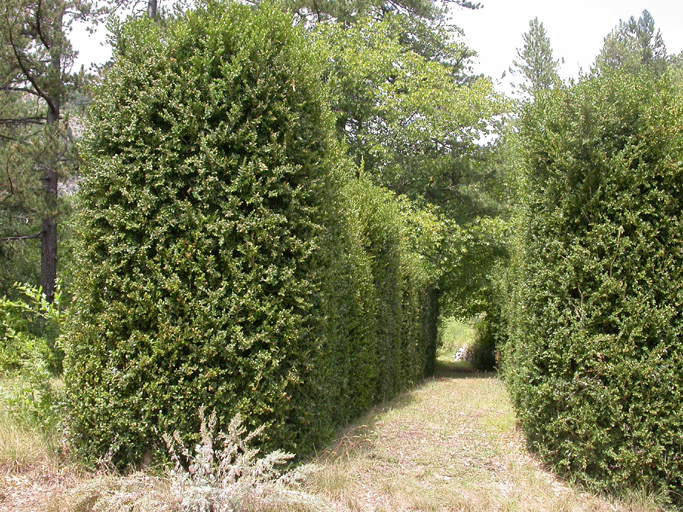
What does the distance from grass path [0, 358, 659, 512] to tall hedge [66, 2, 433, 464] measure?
41 cm

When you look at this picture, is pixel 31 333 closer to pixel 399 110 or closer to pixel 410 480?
pixel 410 480

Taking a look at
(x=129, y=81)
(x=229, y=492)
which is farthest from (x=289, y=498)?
(x=129, y=81)

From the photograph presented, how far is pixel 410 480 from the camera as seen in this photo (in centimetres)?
470

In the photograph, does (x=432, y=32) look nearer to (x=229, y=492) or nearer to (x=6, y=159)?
(x=6, y=159)

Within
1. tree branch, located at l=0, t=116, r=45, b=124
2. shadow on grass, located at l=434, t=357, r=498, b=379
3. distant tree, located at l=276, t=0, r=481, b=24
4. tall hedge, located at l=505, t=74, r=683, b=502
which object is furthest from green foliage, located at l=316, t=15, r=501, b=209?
tall hedge, located at l=505, t=74, r=683, b=502

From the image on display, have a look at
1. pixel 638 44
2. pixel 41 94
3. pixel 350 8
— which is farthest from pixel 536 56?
pixel 41 94

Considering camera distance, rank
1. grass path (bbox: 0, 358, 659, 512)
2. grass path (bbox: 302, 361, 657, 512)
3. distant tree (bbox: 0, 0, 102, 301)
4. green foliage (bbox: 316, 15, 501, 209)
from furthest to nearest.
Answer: green foliage (bbox: 316, 15, 501, 209) < distant tree (bbox: 0, 0, 102, 301) < grass path (bbox: 302, 361, 657, 512) < grass path (bbox: 0, 358, 659, 512)

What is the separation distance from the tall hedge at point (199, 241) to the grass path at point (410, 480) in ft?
1.34

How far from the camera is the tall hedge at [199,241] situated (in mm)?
4047

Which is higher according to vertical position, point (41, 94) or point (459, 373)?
point (41, 94)

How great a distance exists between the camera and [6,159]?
10859 millimetres

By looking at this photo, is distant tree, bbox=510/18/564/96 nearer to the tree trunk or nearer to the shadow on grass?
the shadow on grass

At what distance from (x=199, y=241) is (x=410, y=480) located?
2871mm

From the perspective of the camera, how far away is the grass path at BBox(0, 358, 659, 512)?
3830 millimetres
